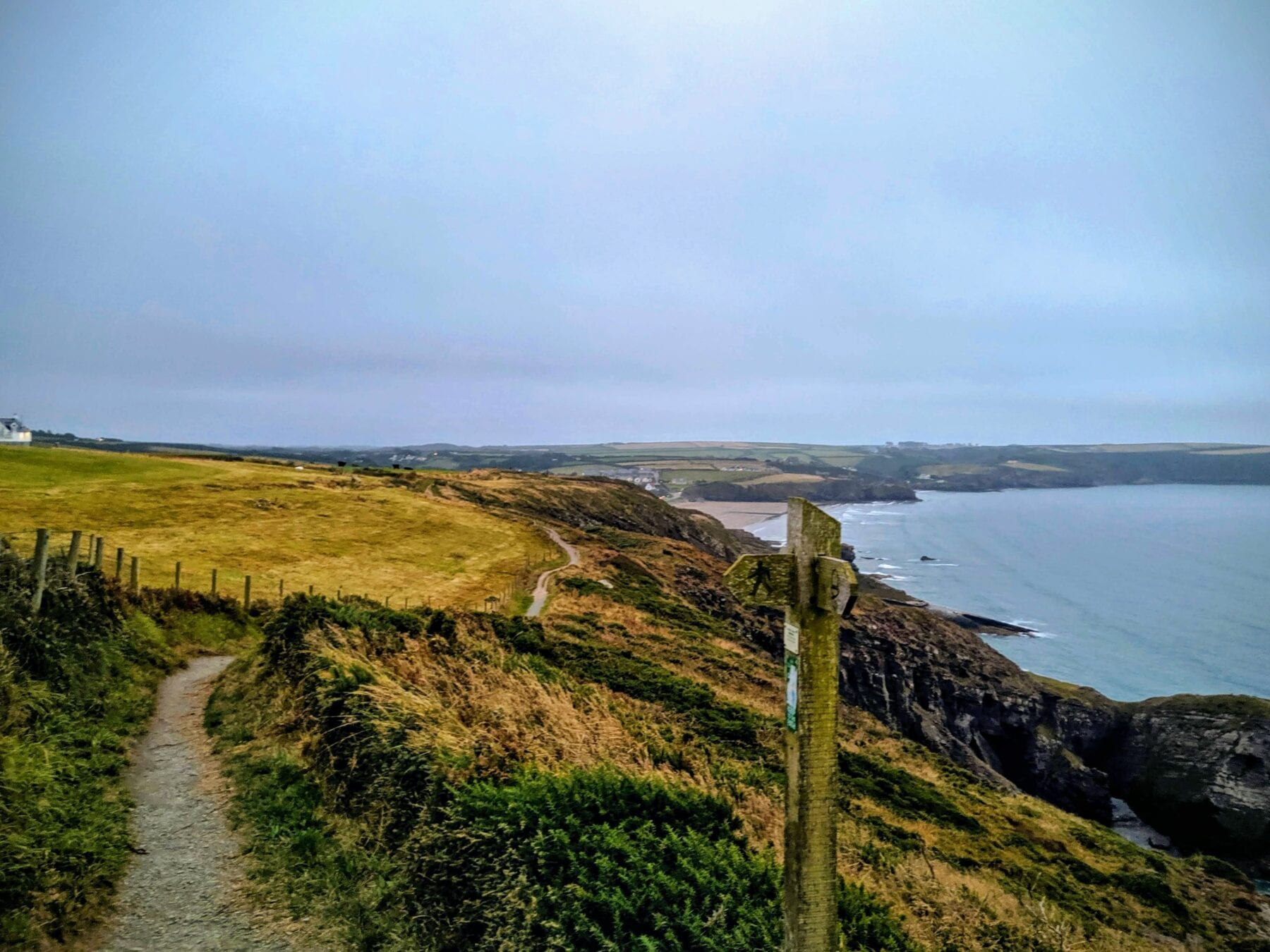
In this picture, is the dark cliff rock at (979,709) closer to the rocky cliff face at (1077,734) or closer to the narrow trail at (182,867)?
the rocky cliff face at (1077,734)

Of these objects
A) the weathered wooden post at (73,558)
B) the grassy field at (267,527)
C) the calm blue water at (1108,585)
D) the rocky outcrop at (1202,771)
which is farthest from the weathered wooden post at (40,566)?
the calm blue water at (1108,585)

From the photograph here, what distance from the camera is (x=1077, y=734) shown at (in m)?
41.2

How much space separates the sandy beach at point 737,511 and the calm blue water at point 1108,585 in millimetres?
6127

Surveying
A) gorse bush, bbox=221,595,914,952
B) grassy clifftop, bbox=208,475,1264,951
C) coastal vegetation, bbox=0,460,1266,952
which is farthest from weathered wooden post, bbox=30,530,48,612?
gorse bush, bbox=221,595,914,952

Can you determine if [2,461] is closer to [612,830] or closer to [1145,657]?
[612,830]

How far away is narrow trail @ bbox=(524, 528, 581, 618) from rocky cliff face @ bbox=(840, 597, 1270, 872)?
17.3 meters

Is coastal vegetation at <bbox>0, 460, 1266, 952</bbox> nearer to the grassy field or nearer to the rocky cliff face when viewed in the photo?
the grassy field

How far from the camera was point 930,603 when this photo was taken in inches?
2899

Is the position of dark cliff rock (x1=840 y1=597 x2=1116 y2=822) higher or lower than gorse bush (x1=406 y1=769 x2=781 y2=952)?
lower

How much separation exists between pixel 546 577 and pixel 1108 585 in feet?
278

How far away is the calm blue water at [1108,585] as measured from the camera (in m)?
57.2

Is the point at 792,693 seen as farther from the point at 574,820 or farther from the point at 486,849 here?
the point at 486,849

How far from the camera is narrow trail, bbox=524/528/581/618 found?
28820 millimetres

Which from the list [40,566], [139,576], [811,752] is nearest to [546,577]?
[139,576]
